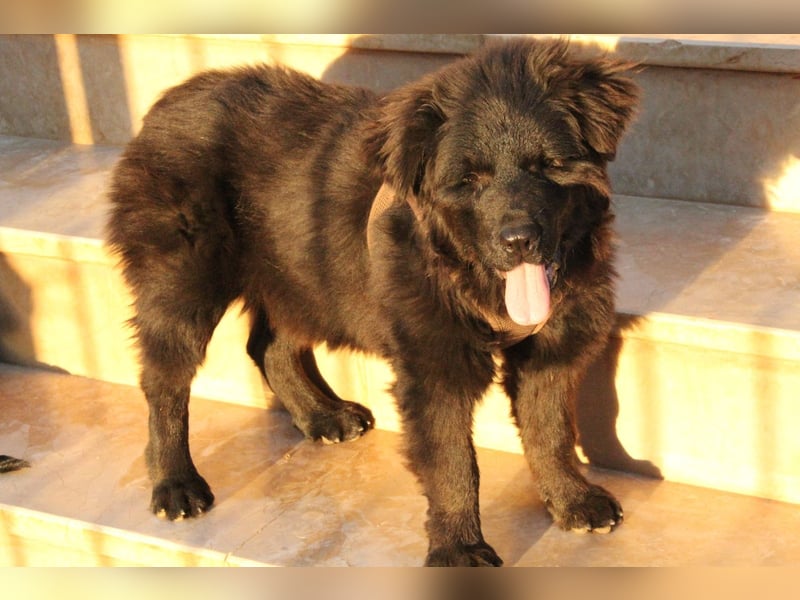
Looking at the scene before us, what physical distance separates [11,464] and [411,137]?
2173 mm

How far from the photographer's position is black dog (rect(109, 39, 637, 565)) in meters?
3.22

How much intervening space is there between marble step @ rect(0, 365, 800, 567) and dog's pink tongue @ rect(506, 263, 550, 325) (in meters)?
0.85

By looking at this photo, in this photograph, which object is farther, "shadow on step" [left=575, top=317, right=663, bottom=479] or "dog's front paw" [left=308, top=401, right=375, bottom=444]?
"dog's front paw" [left=308, top=401, right=375, bottom=444]

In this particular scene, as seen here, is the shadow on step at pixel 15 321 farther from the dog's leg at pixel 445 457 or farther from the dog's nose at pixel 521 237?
the dog's nose at pixel 521 237

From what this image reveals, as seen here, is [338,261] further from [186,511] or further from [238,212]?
[186,511]

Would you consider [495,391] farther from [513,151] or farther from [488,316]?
[513,151]

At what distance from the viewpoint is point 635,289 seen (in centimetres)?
408

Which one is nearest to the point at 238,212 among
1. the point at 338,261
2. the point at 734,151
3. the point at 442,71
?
the point at 338,261

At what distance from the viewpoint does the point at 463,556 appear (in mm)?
3582

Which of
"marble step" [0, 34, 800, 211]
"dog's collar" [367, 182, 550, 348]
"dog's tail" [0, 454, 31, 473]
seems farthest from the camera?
"marble step" [0, 34, 800, 211]

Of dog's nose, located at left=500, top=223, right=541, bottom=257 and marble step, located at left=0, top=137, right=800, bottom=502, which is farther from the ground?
dog's nose, located at left=500, top=223, right=541, bottom=257

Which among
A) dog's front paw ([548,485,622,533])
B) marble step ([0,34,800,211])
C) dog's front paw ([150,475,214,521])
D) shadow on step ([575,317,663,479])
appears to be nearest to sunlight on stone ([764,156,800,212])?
marble step ([0,34,800,211])

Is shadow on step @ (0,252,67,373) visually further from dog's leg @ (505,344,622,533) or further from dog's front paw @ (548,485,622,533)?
dog's front paw @ (548,485,622,533)

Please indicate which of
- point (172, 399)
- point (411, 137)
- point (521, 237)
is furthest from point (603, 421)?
point (172, 399)
